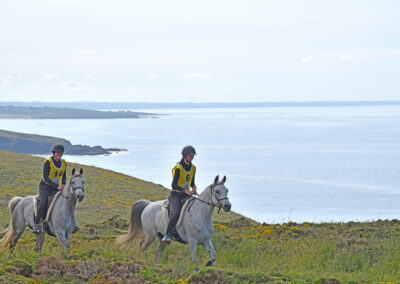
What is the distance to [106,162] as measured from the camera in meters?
135

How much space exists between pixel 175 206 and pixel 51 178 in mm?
3443

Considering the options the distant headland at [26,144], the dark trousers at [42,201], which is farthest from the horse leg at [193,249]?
the distant headland at [26,144]

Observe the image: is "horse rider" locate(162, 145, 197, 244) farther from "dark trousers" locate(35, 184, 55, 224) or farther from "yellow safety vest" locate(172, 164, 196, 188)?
"dark trousers" locate(35, 184, 55, 224)

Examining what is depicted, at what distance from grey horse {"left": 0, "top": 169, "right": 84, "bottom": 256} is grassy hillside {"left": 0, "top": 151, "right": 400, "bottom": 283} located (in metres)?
0.40

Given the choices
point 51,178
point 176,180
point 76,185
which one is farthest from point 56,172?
point 176,180

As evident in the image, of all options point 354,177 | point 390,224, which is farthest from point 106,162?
point 390,224

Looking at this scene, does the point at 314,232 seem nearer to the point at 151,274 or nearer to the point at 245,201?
the point at 151,274

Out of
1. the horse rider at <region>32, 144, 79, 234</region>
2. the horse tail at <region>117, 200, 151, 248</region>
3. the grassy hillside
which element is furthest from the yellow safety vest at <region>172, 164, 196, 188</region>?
the horse rider at <region>32, 144, 79, 234</region>

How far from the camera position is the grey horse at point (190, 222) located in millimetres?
13711

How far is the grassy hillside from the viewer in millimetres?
11375

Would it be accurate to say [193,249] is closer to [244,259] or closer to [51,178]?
[244,259]

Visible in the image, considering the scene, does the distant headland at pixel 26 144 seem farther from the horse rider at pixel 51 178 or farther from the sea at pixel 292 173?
the horse rider at pixel 51 178

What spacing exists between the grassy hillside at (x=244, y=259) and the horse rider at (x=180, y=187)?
41.3 inches

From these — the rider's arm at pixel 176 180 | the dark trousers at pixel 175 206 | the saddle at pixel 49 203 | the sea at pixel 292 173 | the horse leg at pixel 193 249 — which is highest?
the rider's arm at pixel 176 180
